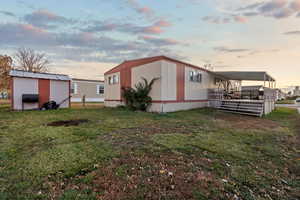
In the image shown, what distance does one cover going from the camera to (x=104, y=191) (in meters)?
1.98

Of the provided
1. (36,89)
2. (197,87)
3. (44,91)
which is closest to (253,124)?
(197,87)

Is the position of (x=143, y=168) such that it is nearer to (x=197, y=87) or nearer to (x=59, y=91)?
(x=197, y=87)

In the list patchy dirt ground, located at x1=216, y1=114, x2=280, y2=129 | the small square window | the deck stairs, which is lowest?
patchy dirt ground, located at x1=216, y1=114, x2=280, y2=129

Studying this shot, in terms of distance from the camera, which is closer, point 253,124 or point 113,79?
point 253,124

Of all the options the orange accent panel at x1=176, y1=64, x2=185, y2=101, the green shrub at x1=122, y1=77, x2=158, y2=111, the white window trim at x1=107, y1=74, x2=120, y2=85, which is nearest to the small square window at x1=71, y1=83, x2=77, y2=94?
the white window trim at x1=107, y1=74, x2=120, y2=85

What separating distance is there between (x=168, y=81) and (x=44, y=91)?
9.46 metres

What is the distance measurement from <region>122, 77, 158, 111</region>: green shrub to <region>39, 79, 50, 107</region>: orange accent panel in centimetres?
615

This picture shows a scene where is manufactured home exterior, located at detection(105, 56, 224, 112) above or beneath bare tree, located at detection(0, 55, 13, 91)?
beneath

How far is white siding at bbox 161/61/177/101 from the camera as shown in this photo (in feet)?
33.3

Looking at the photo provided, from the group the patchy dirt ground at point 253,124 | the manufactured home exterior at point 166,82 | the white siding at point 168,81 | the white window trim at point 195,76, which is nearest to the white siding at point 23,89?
the manufactured home exterior at point 166,82

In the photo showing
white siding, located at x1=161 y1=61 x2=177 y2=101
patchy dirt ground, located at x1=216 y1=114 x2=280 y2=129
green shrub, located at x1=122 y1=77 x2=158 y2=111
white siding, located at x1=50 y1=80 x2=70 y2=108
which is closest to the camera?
patchy dirt ground, located at x1=216 y1=114 x2=280 y2=129

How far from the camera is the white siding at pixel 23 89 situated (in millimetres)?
10078

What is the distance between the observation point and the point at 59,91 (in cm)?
1216

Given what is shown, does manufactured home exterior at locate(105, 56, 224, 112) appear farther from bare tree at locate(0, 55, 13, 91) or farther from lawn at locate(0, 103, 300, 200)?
bare tree at locate(0, 55, 13, 91)
